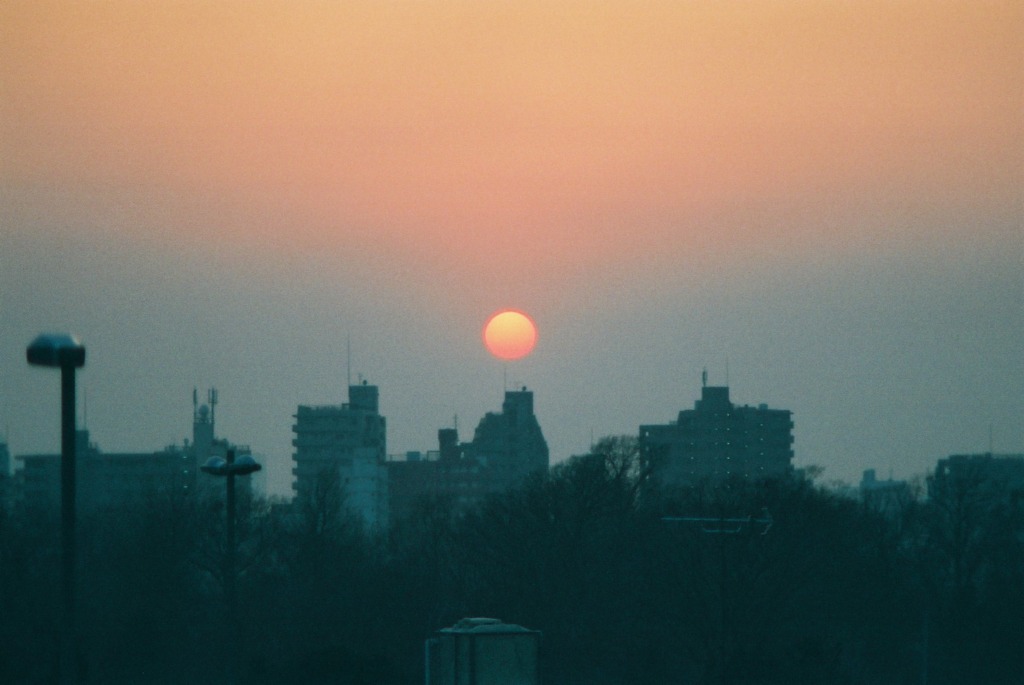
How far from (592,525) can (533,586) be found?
6.87 m

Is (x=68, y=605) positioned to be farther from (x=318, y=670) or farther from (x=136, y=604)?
(x=136, y=604)

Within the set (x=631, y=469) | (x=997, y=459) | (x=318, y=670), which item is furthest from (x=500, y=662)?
(x=997, y=459)

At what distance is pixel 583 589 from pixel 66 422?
51634 mm

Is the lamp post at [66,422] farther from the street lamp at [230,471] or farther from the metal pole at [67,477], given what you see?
the street lamp at [230,471]

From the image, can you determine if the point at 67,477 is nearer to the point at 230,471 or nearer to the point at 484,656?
the point at 230,471

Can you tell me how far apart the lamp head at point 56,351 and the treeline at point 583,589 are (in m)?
32.4

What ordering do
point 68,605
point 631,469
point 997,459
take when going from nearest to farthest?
point 68,605 < point 631,469 < point 997,459

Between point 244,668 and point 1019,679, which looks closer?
point 244,668

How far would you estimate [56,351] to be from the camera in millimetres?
17156

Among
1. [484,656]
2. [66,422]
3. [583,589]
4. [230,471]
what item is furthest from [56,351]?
[583,589]

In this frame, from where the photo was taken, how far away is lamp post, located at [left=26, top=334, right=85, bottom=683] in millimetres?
17172

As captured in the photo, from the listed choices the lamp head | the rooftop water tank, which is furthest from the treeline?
the lamp head

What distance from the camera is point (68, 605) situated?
1781 cm

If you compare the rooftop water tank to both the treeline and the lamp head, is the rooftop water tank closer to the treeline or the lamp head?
the treeline
